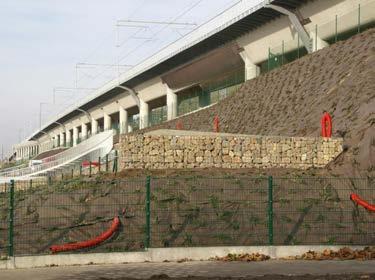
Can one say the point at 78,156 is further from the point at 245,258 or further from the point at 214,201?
the point at 245,258

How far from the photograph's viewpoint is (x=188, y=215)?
1645cm

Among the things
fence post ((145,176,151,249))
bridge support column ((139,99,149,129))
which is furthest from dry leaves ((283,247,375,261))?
bridge support column ((139,99,149,129))

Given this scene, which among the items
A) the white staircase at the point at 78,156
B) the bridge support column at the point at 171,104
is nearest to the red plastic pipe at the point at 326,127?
the white staircase at the point at 78,156

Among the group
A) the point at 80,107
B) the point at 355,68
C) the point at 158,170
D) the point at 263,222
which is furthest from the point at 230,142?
the point at 80,107

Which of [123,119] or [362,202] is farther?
[123,119]

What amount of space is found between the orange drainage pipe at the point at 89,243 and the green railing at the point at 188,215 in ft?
0.58

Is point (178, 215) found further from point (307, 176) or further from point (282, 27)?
point (282, 27)

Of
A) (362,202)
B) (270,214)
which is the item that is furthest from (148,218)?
(362,202)

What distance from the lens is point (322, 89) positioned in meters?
30.0

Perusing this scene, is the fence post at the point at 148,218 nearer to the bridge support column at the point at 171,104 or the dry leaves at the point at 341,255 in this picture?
the dry leaves at the point at 341,255

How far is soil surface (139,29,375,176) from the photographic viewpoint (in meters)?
22.3

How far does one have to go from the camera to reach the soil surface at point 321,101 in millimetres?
22281

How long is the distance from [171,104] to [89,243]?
51.6m

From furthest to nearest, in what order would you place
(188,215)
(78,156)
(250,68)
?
(250,68)
(78,156)
(188,215)
